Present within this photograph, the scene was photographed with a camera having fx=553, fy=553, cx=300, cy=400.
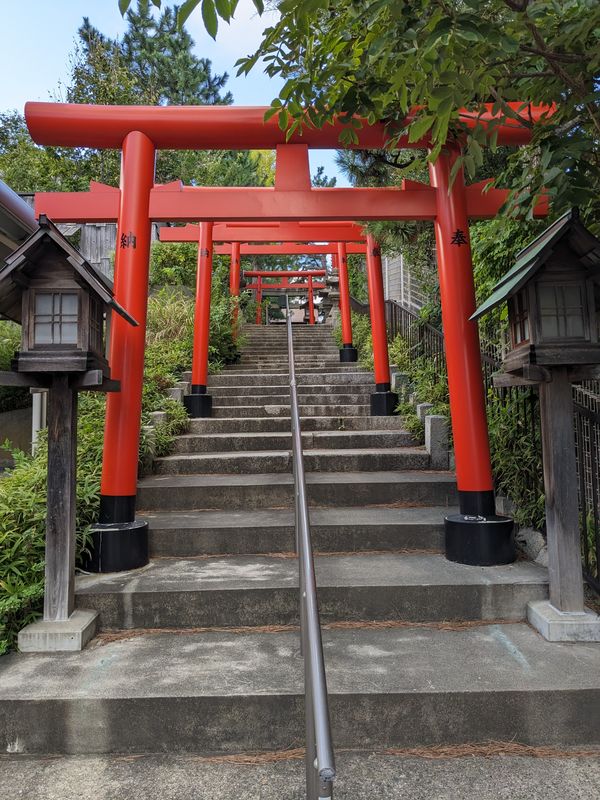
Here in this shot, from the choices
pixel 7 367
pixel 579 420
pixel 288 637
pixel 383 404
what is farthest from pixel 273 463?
pixel 7 367

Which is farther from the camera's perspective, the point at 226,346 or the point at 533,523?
the point at 226,346

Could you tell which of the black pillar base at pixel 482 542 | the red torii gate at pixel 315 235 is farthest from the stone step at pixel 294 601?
the red torii gate at pixel 315 235

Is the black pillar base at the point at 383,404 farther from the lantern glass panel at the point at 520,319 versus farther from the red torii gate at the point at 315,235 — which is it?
the lantern glass panel at the point at 520,319

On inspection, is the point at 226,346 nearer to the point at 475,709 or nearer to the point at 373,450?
the point at 373,450

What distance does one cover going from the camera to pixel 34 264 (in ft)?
10.2

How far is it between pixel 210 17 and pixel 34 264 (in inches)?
76.4

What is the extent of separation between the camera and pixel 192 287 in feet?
35.4

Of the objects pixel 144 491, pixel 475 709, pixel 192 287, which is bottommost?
pixel 475 709

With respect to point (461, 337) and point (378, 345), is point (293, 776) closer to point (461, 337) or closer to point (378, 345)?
point (461, 337)

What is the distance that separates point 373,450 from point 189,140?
124 inches

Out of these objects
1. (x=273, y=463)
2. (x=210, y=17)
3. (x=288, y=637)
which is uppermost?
(x=210, y=17)

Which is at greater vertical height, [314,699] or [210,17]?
[210,17]

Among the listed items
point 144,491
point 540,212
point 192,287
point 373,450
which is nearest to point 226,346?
point 192,287

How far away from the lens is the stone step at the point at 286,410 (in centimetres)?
641
